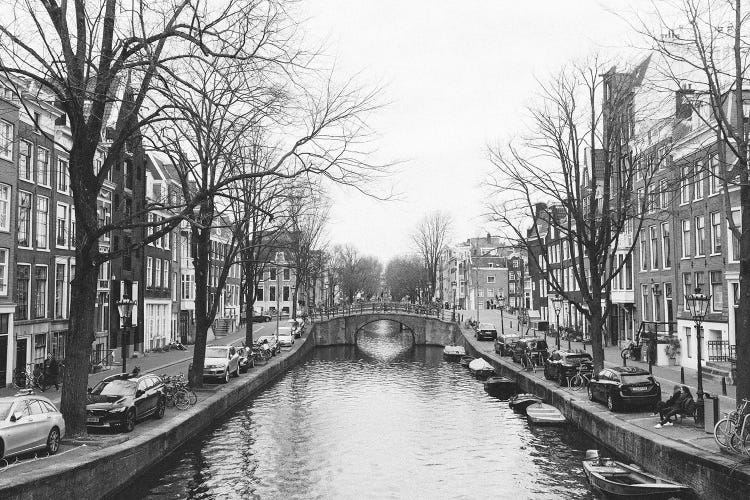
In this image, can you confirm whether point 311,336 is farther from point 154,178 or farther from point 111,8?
point 111,8

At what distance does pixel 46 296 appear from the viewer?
110 ft

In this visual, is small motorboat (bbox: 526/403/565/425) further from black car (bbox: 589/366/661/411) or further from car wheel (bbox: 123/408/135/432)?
car wheel (bbox: 123/408/135/432)

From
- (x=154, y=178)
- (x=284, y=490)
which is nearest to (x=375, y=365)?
(x=154, y=178)

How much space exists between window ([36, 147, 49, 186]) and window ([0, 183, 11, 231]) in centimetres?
241

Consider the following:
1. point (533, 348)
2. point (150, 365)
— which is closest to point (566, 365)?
point (533, 348)

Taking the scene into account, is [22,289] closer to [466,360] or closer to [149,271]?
[149,271]

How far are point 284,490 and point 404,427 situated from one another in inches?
411

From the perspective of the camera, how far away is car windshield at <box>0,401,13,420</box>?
50.2 ft

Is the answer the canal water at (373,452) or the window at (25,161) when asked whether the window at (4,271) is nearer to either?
the window at (25,161)

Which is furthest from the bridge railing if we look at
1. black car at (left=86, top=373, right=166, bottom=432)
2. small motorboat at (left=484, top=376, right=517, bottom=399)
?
black car at (left=86, top=373, right=166, bottom=432)

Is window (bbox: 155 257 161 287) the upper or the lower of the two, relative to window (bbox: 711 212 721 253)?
lower

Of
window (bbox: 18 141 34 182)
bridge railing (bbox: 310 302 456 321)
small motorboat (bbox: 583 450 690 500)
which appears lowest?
small motorboat (bbox: 583 450 690 500)

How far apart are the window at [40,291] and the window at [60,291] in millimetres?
1217

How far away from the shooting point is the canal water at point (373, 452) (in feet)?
59.8
